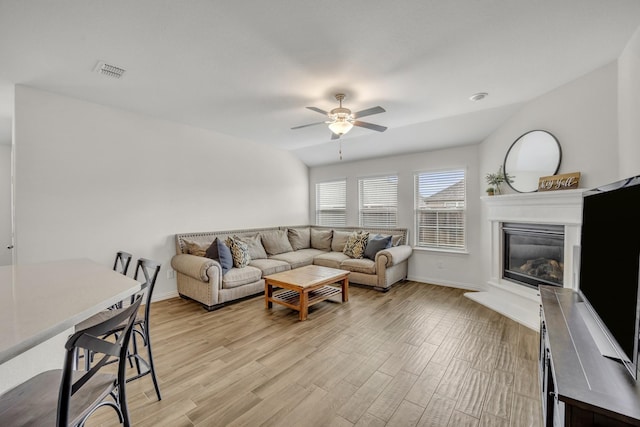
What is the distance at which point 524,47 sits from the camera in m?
2.21

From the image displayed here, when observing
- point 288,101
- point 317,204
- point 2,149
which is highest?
point 288,101

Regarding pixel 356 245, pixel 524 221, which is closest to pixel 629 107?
pixel 524 221

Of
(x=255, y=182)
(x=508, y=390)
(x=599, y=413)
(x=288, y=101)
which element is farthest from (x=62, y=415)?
(x=255, y=182)

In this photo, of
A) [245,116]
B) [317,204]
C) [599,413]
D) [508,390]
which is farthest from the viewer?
[317,204]

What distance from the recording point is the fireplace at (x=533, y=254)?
122 inches

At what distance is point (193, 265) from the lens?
3643 millimetres

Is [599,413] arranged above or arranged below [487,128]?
below

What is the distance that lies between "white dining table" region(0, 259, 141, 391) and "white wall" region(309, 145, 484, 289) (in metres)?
4.62

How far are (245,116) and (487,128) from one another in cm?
354

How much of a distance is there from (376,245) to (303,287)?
76.3 inches

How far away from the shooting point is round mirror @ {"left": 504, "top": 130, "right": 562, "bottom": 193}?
3.10 metres

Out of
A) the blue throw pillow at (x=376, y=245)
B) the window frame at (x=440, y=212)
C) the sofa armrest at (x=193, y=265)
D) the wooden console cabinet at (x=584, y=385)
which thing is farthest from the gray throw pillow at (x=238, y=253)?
the wooden console cabinet at (x=584, y=385)

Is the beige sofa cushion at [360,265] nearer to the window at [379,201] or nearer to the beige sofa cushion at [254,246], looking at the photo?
the window at [379,201]

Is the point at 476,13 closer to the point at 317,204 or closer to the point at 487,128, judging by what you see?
the point at 487,128
